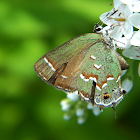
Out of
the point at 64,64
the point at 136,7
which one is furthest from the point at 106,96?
the point at 136,7

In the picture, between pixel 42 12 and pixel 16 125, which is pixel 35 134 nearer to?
pixel 16 125

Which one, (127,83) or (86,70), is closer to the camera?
(86,70)

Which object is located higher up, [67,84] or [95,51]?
[95,51]

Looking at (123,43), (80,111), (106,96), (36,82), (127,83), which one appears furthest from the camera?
(36,82)

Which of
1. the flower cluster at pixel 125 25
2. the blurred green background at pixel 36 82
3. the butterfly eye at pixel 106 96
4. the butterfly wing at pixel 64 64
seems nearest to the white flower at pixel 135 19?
the flower cluster at pixel 125 25

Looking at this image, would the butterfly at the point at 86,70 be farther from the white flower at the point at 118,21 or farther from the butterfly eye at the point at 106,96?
the white flower at the point at 118,21

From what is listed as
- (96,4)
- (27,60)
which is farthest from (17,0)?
(96,4)

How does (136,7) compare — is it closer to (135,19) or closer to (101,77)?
(135,19)
